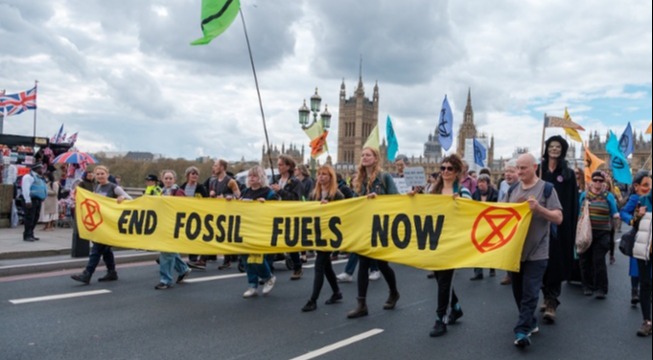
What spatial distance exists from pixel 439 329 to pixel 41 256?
849 centimetres

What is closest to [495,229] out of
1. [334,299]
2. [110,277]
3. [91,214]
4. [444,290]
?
[444,290]

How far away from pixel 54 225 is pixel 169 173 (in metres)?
9.06

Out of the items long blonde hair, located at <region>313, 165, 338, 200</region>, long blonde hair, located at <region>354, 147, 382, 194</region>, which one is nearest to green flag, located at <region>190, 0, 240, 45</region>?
long blonde hair, located at <region>313, 165, 338, 200</region>

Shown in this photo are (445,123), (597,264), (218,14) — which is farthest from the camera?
(445,123)

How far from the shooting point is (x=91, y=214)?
8.89m

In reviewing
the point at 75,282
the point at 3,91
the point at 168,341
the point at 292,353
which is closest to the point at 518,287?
the point at 292,353

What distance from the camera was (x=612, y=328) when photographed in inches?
262

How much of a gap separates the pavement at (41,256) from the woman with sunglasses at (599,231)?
8467 mm

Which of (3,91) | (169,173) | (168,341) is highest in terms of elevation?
(3,91)

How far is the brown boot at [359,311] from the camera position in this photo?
6.70 metres

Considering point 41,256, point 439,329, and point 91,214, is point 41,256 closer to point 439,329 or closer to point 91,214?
point 91,214

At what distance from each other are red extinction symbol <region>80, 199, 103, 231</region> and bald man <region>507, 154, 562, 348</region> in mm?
6552

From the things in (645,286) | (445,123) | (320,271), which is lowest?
(320,271)

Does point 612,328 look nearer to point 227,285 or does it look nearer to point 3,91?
point 227,285
